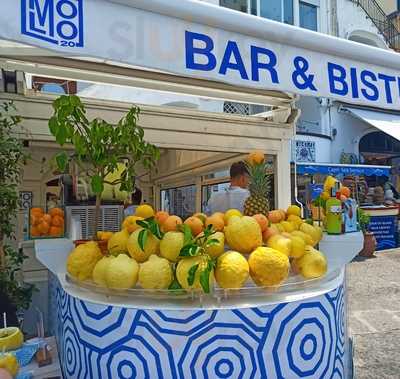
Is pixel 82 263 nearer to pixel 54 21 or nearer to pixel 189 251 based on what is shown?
pixel 189 251

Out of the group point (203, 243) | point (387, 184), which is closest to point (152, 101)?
→ point (203, 243)


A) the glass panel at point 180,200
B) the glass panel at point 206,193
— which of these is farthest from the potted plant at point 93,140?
the glass panel at point 180,200

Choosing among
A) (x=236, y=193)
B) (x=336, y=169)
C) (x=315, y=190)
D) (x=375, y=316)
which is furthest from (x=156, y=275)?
(x=336, y=169)

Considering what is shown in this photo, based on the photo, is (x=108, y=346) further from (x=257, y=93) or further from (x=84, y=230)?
(x=257, y=93)

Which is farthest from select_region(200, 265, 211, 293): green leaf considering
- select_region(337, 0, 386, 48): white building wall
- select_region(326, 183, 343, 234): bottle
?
Result: select_region(337, 0, 386, 48): white building wall

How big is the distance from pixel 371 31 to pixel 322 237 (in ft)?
47.3

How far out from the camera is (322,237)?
2699 mm

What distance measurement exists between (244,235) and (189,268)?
381mm

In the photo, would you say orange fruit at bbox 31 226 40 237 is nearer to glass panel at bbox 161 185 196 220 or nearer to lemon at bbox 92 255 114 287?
lemon at bbox 92 255 114 287

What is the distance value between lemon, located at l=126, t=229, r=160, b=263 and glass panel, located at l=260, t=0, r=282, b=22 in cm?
1218

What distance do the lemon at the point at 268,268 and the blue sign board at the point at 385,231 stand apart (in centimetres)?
927

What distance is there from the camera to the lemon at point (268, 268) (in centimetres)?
183

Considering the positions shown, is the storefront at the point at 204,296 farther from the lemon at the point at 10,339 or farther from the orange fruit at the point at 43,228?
the orange fruit at the point at 43,228

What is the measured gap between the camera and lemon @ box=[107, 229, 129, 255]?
212cm
